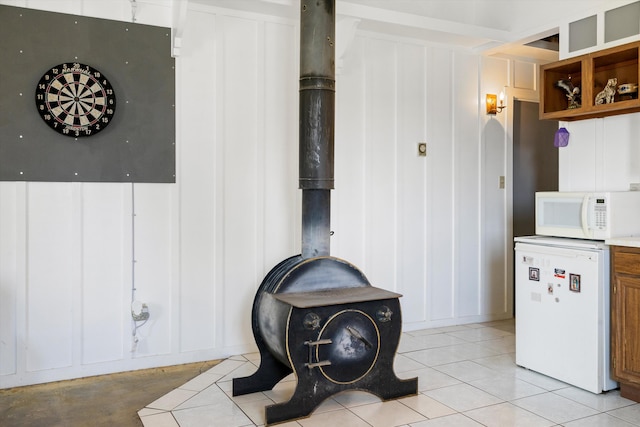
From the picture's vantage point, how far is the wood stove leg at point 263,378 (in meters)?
3.10

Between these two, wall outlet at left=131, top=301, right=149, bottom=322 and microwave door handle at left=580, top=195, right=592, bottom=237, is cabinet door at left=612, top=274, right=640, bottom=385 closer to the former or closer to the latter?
microwave door handle at left=580, top=195, right=592, bottom=237

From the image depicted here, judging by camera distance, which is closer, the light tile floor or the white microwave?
the light tile floor

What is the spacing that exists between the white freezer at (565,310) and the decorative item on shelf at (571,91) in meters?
1.03

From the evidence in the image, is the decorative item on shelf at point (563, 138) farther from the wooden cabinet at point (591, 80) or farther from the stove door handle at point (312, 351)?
the stove door handle at point (312, 351)

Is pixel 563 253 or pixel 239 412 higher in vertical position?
pixel 563 253

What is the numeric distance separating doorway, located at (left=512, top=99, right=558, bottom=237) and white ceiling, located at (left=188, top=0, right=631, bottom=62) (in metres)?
0.69

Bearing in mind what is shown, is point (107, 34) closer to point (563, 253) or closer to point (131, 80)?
point (131, 80)

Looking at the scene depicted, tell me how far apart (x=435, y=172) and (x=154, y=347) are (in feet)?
8.88

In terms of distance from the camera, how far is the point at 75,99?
10.9 feet

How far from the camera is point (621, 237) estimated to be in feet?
10.5

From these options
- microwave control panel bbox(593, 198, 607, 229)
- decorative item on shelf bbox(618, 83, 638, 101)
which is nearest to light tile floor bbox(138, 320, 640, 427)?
microwave control panel bbox(593, 198, 607, 229)

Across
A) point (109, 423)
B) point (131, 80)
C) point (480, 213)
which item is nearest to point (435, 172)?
point (480, 213)

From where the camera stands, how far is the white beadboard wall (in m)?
3.34

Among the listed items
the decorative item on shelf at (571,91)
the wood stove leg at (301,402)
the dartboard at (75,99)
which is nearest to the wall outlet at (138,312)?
the dartboard at (75,99)
